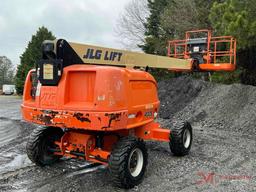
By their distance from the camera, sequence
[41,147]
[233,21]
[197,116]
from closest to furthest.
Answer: [41,147] < [233,21] < [197,116]

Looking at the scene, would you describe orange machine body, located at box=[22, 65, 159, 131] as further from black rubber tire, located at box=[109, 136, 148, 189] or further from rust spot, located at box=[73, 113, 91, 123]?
black rubber tire, located at box=[109, 136, 148, 189]

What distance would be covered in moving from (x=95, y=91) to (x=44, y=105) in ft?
3.20

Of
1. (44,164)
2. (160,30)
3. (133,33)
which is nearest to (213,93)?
(44,164)

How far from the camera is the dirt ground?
18.0ft

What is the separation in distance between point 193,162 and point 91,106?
2.77m

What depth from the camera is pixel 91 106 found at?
16.4 ft

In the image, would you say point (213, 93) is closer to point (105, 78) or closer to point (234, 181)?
point (234, 181)

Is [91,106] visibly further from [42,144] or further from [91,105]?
[42,144]

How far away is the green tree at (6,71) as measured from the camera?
6525 centimetres

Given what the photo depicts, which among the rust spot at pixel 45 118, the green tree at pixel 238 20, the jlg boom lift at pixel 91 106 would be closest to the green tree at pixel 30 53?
the green tree at pixel 238 20

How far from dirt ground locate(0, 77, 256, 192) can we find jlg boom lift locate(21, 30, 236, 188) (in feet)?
1.28

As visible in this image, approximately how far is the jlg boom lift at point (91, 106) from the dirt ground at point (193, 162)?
1.28ft

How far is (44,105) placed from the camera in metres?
5.44

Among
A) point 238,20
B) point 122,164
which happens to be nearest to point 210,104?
point 238,20
